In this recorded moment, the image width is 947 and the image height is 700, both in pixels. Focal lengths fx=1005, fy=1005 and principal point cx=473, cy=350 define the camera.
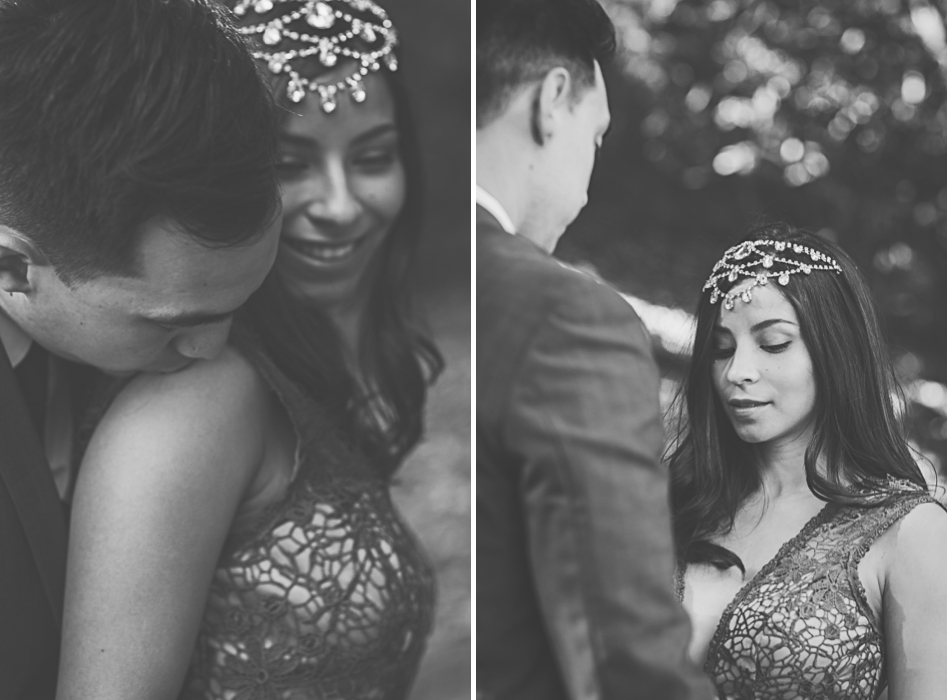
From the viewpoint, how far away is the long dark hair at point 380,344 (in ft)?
5.63

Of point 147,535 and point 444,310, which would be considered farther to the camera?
point 444,310

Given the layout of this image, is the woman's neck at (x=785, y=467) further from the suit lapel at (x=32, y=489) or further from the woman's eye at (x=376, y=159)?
the suit lapel at (x=32, y=489)

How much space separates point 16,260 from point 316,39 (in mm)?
609

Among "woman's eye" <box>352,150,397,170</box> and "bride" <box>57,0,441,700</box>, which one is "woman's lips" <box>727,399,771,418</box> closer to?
"bride" <box>57,0,441,700</box>

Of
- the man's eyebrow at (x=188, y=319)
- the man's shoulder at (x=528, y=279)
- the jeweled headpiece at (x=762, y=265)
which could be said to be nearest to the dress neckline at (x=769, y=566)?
the jeweled headpiece at (x=762, y=265)

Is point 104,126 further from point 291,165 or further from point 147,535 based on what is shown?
point 147,535

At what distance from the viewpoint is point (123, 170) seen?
143 centimetres

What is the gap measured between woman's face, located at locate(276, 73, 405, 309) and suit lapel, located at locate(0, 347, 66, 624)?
0.47 metres

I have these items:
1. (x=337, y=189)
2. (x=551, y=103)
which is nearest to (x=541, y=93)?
(x=551, y=103)

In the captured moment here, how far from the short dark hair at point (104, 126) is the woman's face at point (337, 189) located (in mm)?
221

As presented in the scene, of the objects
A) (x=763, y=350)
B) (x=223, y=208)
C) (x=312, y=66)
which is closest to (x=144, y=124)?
(x=223, y=208)

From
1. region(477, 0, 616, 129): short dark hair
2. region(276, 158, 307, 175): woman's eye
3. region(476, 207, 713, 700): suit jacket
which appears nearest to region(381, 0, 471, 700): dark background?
region(276, 158, 307, 175): woman's eye

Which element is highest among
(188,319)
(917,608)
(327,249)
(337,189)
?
(337,189)

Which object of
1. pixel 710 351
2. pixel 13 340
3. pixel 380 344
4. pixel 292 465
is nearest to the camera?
pixel 13 340
